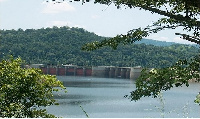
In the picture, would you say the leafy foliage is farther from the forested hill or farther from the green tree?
the forested hill

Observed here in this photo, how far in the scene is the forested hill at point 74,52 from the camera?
142 meters

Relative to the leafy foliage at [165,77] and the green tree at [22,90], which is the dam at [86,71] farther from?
the leafy foliage at [165,77]

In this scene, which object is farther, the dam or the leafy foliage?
the dam

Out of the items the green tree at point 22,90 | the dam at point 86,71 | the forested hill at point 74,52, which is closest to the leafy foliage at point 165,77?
the green tree at point 22,90

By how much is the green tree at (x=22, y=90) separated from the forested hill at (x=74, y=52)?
129882 mm

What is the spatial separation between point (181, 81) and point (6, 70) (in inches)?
172

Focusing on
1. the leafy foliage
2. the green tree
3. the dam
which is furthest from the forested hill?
the leafy foliage

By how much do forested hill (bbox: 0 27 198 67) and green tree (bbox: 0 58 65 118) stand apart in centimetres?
12988

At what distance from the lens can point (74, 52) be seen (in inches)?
5782

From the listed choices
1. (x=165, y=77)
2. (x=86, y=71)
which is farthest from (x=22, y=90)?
(x=86, y=71)

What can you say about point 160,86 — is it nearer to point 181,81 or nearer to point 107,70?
point 181,81

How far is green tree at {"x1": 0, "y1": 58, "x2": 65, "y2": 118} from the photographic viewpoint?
871cm

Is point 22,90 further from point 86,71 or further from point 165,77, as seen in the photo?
point 86,71

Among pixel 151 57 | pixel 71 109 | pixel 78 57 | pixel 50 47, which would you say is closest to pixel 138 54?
pixel 151 57
